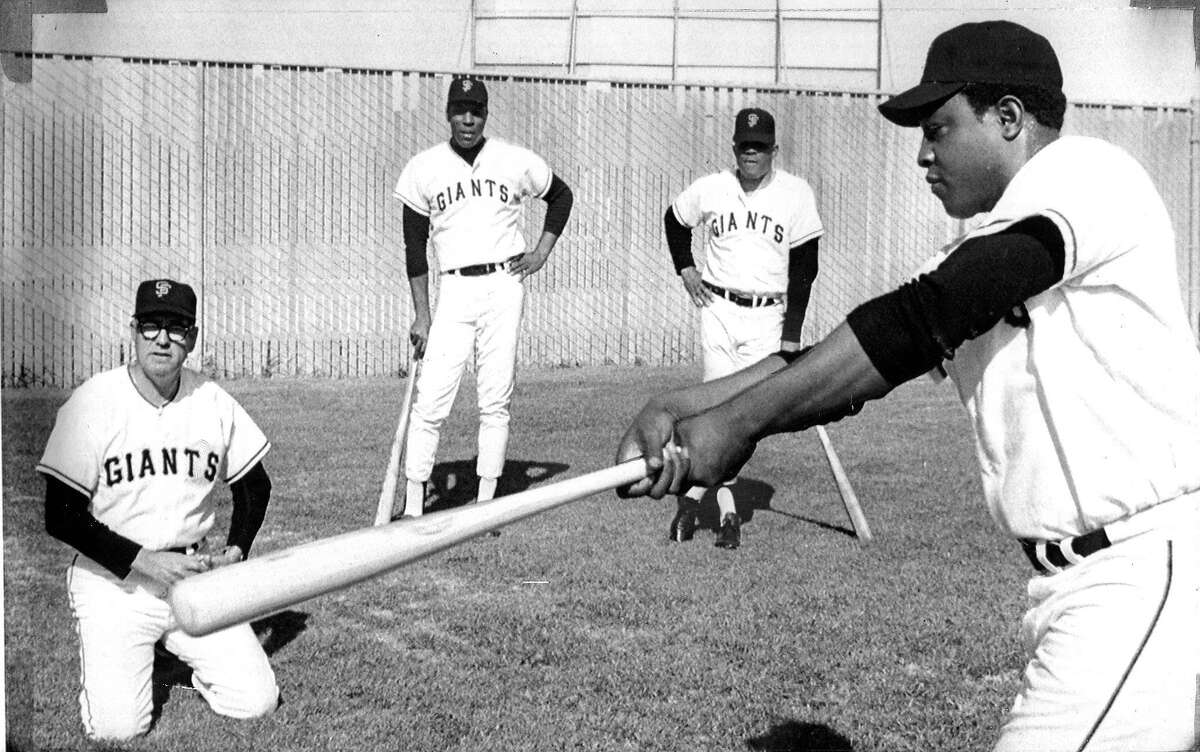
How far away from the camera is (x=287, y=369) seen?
7102mm

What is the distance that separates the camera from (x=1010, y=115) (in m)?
2.13

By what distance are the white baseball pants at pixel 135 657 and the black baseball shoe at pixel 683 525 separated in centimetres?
215

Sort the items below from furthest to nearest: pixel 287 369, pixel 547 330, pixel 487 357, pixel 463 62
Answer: pixel 547 330
pixel 287 369
pixel 463 62
pixel 487 357

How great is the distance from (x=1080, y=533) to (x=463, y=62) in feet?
17.0

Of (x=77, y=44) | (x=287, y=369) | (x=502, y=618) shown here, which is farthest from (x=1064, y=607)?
(x=287, y=369)

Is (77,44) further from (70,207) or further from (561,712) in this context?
(561,712)

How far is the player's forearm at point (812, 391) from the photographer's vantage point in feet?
6.00

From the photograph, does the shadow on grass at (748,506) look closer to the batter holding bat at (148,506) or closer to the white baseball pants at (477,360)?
the white baseball pants at (477,360)


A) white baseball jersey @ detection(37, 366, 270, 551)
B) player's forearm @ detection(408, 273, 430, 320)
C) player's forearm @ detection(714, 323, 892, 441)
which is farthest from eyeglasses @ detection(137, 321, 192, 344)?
player's forearm @ detection(714, 323, 892, 441)

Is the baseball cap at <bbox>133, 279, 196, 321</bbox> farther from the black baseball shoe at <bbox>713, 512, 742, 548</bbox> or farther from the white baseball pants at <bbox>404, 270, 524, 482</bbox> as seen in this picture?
the black baseball shoe at <bbox>713, 512, 742, 548</bbox>

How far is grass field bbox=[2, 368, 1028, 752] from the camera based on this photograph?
350 centimetres

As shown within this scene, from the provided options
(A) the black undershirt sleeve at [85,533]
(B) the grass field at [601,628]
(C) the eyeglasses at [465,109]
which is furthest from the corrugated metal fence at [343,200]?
(A) the black undershirt sleeve at [85,533]

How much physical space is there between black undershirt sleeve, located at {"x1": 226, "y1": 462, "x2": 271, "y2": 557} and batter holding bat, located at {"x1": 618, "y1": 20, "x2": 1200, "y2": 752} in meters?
2.24

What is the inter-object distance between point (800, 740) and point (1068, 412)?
1.70 meters
